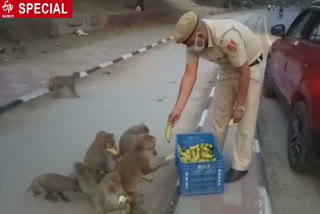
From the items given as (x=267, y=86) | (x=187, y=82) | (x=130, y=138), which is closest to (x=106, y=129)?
(x=130, y=138)

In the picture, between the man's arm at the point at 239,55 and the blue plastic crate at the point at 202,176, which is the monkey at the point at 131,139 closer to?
the blue plastic crate at the point at 202,176

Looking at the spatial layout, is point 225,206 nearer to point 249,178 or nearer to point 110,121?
point 249,178

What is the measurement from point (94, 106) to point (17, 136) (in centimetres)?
177

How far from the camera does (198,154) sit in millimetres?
4078

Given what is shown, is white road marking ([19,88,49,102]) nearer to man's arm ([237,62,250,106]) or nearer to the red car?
the red car

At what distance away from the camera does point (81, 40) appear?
15523 mm

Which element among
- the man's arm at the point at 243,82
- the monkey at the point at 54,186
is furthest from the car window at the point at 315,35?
the monkey at the point at 54,186

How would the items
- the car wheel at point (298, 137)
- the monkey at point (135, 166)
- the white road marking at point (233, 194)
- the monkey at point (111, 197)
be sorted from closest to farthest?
the monkey at point (111, 197), the monkey at point (135, 166), the white road marking at point (233, 194), the car wheel at point (298, 137)

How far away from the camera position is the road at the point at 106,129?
4.00 meters

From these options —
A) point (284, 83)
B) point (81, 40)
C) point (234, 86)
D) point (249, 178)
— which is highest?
point (234, 86)

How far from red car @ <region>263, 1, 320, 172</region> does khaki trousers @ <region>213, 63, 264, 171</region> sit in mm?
520

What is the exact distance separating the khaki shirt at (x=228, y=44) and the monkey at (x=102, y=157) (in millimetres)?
1102

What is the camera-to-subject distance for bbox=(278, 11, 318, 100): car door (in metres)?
4.80

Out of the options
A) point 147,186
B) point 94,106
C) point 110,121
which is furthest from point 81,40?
point 147,186
